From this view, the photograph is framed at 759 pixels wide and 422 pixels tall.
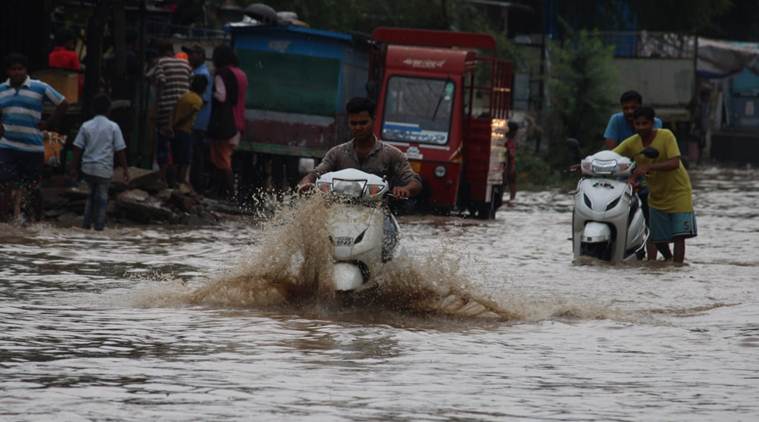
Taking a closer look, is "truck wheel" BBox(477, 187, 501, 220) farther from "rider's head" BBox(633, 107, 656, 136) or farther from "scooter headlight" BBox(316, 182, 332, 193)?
"scooter headlight" BBox(316, 182, 332, 193)

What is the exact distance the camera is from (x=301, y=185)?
10367mm

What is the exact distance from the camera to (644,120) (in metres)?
14.3

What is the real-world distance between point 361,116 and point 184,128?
9.93 metres

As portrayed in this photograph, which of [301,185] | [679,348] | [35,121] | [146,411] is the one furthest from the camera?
[35,121]

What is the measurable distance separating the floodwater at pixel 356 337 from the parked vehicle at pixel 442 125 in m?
7.18

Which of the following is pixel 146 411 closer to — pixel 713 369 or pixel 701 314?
pixel 713 369

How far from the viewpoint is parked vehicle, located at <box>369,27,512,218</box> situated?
2258cm

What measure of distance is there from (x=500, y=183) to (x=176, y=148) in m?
5.37

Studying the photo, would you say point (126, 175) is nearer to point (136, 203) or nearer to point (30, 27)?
point (136, 203)

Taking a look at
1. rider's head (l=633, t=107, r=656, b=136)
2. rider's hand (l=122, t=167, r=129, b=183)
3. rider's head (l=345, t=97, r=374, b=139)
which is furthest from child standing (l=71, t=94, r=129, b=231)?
rider's head (l=345, t=97, r=374, b=139)

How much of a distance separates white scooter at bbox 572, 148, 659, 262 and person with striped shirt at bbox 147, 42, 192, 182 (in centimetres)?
A: 734

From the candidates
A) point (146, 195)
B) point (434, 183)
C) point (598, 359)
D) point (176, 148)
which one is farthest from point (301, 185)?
point (434, 183)

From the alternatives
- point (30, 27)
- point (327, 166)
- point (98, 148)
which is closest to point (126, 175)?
point (98, 148)

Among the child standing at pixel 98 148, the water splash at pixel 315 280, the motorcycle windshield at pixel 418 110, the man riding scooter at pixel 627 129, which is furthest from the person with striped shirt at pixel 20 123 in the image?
the motorcycle windshield at pixel 418 110
